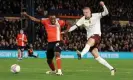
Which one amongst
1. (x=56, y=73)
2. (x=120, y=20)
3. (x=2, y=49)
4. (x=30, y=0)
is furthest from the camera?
(x=120, y=20)

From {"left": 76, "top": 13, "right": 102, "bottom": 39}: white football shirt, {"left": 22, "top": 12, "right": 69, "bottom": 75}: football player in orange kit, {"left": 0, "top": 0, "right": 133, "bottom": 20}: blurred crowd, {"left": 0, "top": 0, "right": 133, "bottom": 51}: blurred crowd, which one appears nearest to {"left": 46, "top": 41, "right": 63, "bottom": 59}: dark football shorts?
{"left": 22, "top": 12, "right": 69, "bottom": 75}: football player in orange kit

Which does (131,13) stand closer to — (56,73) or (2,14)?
(2,14)

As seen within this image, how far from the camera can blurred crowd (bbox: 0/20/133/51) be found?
39875mm

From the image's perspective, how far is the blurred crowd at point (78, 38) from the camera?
39875 millimetres

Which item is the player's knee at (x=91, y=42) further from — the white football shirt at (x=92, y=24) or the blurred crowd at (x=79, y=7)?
the blurred crowd at (x=79, y=7)

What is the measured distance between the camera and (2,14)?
42.0 m

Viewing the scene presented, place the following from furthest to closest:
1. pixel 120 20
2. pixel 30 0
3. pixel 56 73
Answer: pixel 120 20 → pixel 30 0 → pixel 56 73

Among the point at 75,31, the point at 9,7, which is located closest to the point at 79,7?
the point at 75,31

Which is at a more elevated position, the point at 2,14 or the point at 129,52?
the point at 2,14

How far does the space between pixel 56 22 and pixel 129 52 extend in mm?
24074

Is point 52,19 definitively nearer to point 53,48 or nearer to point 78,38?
point 53,48

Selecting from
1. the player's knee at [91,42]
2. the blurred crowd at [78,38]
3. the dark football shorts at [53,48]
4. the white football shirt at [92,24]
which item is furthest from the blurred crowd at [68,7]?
the player's knee at [91,42]

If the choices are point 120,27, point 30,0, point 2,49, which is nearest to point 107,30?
point 120,27

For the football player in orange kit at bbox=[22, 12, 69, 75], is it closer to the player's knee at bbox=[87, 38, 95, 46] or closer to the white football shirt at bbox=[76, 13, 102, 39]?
the white football shirt at bbox=[76, 13, 102, 39]
